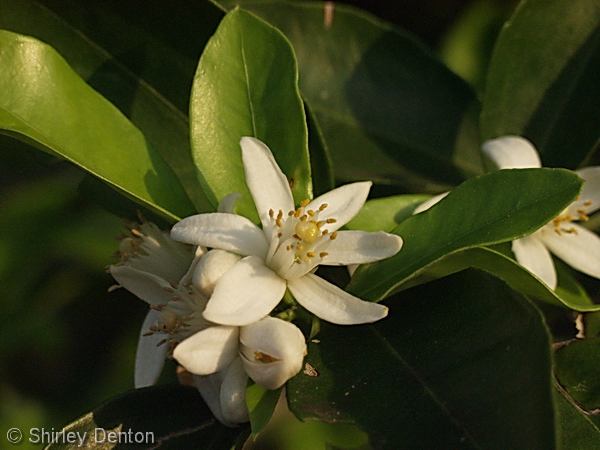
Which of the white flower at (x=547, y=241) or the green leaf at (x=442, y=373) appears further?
the white flower at (x=547, y=241)

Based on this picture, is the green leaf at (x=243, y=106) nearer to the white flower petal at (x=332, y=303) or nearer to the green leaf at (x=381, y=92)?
the white flower petal at (x=332, y=303)

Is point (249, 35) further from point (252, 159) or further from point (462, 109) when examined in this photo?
point (462, 109)

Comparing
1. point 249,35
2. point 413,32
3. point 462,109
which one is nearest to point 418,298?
point 249,35

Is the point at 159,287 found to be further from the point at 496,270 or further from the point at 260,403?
the point at 496,270

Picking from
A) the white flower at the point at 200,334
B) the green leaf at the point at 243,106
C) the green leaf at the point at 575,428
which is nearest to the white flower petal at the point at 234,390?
the white flower at the point at 200,334

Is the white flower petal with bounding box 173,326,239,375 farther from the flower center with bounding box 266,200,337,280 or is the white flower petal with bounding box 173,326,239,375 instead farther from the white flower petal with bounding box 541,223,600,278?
the white flower petal with bounding box 541,223,600,278

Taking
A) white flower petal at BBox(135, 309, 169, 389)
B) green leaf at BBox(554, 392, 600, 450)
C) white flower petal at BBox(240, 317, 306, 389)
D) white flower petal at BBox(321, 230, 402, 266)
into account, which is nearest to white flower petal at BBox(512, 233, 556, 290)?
green leaf at BBox(554, 392, 600, 450)

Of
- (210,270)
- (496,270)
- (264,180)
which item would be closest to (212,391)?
(210,270)
